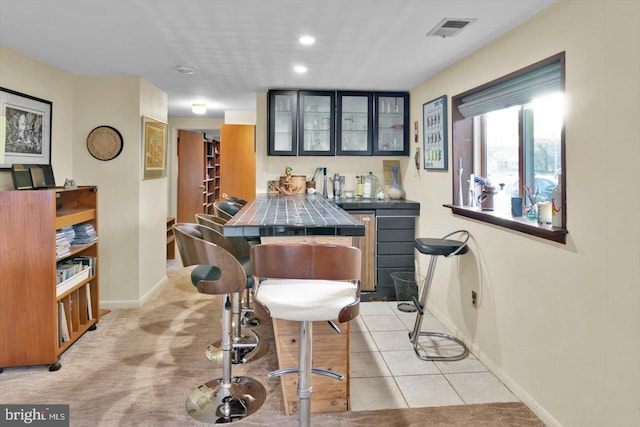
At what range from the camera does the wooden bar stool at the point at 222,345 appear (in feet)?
6.70

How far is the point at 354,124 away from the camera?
4.66 metres

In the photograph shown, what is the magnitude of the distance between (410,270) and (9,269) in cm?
342

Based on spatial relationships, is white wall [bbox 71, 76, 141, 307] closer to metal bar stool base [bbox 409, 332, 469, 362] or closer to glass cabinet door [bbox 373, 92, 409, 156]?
glass cabinet door [bbox 373, 92, 409, 156]

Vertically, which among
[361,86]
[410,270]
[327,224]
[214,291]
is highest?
[361,86]

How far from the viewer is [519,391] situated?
8.03ft

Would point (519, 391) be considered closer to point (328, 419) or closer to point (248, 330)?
point (328, 419)

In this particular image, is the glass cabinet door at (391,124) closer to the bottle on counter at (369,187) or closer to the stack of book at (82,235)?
the bottle on counter at (369,187)

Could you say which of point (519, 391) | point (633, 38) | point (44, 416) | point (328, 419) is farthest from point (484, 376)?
point (44, 416)

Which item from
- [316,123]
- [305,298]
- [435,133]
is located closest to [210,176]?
[316,123]

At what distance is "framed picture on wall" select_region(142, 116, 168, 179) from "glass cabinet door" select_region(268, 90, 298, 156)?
1.18m

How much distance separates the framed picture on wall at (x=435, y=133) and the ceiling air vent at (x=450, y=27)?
102 cm

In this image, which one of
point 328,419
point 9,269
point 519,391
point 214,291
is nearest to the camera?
point 214,291

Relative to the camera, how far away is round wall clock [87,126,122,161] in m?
3.95

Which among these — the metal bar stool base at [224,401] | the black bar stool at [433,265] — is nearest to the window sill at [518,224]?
the black bar stool at [433,265]
